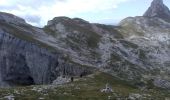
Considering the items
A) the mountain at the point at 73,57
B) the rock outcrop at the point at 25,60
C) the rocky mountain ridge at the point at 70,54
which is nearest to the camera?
the mountain at the point at 73,57

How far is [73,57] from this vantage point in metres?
126

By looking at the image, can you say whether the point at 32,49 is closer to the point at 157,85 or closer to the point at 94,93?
the point at 157,85

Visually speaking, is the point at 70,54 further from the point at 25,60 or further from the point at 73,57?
the point at 25,60

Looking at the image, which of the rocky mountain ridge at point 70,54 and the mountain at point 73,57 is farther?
the rocky mountain ridge at point 70,54

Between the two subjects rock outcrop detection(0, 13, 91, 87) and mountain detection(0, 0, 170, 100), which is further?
rock outcrop detection(0, 13, 91, 87)

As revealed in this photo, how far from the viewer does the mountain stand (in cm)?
11800

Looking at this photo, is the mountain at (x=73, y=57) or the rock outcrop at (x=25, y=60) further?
the rock outcrop at (x=25, y=60)

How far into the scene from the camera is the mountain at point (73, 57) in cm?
11800

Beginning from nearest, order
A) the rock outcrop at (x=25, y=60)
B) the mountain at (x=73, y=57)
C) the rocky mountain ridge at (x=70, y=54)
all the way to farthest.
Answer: the mountain at (x=73, y=57)
the rocky mountain ridge at (x=70, y=54)
the rock outcrop at (x=25, y=60)

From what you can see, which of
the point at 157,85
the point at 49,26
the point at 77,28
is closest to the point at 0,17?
the point at 49,26

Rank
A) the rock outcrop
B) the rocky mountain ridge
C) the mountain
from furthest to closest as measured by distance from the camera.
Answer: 1. the rock outcrop
2. the rocky mountain ridge
3. the mountain

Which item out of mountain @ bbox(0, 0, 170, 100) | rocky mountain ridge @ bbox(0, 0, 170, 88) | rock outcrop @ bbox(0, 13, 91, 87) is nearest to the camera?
mountain @ bbox(0, 0, 170, 100)

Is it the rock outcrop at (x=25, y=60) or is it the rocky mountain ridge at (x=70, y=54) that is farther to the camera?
the rock outcrop at (x=25, y=60)

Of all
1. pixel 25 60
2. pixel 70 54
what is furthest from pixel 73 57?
pixel 25 60
